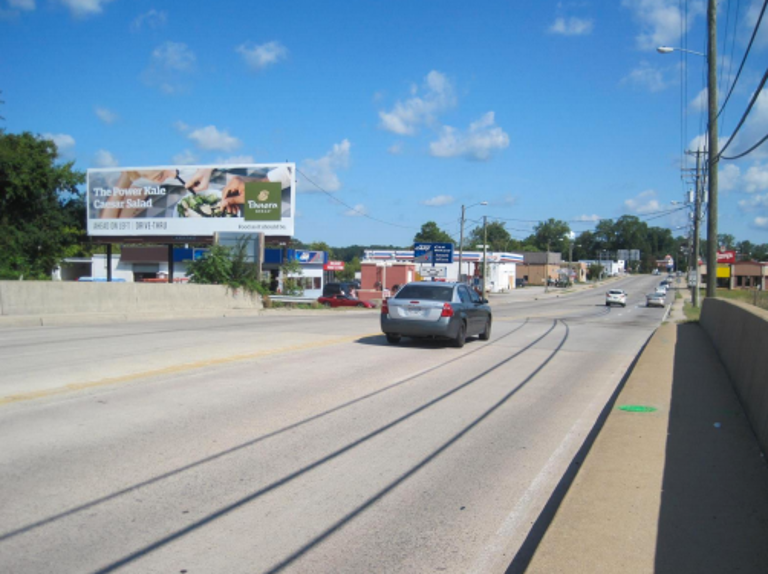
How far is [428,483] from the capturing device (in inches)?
244

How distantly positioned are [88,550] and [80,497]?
3.47 ft

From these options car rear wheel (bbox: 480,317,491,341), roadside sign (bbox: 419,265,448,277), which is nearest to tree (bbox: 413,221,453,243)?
roadside sign (bbox: 419,265,448,277)

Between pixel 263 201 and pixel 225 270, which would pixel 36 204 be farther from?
pixel 225 270

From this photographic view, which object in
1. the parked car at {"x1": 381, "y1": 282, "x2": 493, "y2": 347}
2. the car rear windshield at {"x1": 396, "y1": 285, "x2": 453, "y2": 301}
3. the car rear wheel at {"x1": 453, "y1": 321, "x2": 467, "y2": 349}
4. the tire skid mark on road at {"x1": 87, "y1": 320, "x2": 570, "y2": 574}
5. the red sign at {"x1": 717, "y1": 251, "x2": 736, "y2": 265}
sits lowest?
the tire skid mark on road at {"x1": 87, "y1": 320, "x2": 570, "y2": 574}

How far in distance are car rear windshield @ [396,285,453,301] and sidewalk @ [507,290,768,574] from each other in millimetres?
6842

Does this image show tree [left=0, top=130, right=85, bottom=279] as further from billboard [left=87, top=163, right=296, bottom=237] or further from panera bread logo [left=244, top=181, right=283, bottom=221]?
panera bread logo [left=244, top=181, right=283, bottom=221]

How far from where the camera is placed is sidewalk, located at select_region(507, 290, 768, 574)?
4520mm

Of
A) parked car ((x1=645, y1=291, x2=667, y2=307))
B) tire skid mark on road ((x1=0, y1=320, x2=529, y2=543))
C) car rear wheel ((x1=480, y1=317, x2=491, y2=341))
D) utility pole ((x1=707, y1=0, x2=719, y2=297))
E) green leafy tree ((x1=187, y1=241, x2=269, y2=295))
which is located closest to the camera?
tire skid mark on road ((x1=0, y1=320, x2=529, y2=543))

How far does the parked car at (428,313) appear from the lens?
15750mm

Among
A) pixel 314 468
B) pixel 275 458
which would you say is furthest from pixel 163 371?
pixel 314 468

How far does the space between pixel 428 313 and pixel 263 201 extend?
2875 centimetres

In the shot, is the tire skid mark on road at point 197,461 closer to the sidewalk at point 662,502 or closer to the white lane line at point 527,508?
the white lane line at point 527,508

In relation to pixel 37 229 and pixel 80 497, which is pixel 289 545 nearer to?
pixel 80 497

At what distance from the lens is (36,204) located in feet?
142
